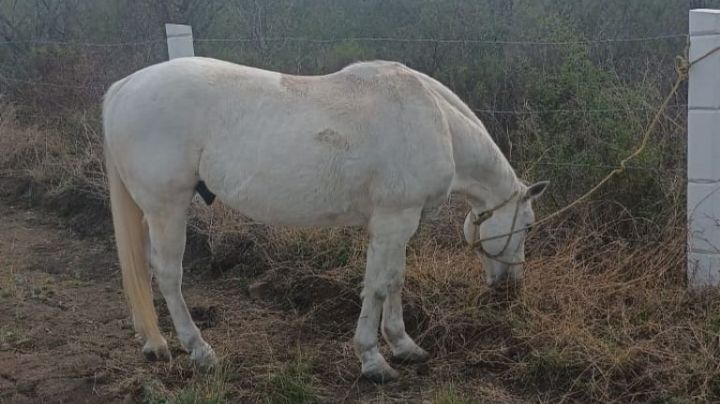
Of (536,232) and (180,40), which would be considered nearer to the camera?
(536,232)

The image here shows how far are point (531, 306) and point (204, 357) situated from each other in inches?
66.7

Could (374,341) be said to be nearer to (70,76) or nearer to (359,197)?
(359,197)

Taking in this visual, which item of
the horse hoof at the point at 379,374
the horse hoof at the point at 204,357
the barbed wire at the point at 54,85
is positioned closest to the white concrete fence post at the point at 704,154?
the horse hoof at the point at 379,374

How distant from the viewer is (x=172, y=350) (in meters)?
3.85

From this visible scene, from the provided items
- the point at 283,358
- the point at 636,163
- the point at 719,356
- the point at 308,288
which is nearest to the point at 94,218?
the point at 308,288

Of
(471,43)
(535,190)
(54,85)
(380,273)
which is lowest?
(380,273)

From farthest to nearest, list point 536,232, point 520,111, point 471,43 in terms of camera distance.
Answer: point 471,43 → point 520,111 → point 536,232

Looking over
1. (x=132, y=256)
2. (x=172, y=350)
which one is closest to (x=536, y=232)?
(x=172, y=350)

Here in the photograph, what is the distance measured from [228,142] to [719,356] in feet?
7.82

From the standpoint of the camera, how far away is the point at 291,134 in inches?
129

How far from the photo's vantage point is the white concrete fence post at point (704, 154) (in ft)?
11.6

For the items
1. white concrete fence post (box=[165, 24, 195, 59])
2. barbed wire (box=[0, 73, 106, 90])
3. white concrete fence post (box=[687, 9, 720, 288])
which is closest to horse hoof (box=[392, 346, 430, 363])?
white concrete fence post (box=[687, 9, 720, 288])

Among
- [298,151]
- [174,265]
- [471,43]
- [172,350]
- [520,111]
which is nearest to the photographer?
[298,151]

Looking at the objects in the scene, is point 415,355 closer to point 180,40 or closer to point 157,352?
point 157,352
